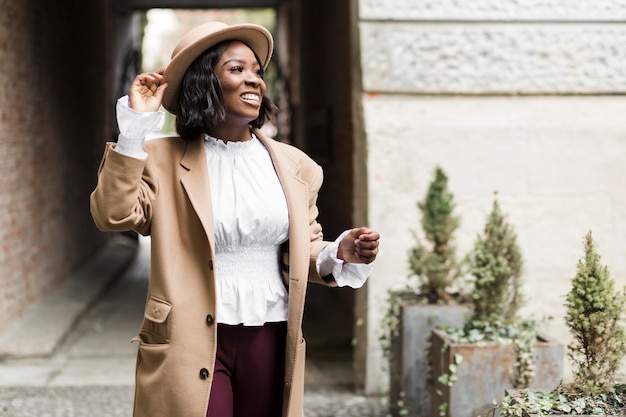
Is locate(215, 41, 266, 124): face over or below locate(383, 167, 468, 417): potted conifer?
over

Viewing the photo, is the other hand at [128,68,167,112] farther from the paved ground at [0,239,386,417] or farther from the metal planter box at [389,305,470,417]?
the paved ground at [0,239,386,417]

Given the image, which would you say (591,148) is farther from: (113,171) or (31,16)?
(31,16)

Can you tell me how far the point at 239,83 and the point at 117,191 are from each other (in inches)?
20.2

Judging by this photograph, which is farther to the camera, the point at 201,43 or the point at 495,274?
the point at 495,274

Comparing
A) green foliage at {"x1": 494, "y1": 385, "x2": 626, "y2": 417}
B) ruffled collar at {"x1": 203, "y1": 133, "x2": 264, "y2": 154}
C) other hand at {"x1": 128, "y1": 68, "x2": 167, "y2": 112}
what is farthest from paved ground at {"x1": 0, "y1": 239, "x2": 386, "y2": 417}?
other hand at {"x1": 128, "y1": 68, "x2": 167, "y2": 112}

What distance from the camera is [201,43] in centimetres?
278

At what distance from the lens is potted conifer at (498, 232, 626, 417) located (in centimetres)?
300

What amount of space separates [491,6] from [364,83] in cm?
87

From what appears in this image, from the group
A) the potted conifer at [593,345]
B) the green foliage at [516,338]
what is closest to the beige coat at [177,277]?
the potted conifer at [593,345]

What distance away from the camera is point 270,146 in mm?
2994

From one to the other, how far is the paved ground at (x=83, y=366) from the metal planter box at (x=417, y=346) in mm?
467

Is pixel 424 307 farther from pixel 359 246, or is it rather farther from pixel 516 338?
pixel 359 246

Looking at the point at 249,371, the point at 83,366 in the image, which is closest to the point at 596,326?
the point at 249,371

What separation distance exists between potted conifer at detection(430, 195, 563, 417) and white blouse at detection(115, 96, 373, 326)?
1.35 m
